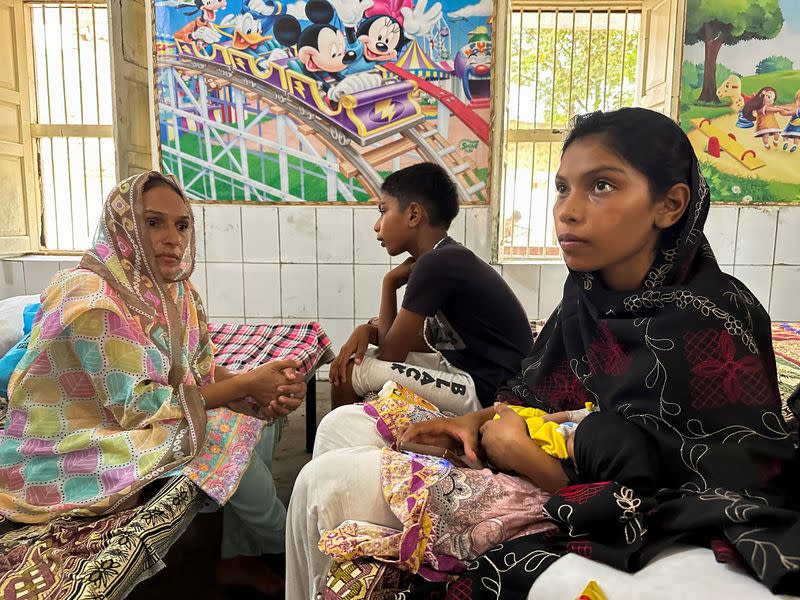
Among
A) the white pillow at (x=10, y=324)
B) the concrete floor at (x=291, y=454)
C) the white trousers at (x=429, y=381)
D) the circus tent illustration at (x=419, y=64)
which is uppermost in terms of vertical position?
the circus tent illustration at (x=419, y=64)

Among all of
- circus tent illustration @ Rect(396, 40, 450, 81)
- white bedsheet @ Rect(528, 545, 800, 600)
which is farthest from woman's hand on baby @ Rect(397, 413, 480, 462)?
circus tent illustration @ Rect(396, 40, 450, 81)

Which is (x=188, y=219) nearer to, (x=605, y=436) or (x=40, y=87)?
(x=605, y=436)

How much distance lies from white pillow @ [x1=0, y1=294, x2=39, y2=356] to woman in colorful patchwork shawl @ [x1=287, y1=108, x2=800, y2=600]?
1.68 metres

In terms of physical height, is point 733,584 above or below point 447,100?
below

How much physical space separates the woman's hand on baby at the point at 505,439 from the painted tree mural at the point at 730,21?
10.3 ft

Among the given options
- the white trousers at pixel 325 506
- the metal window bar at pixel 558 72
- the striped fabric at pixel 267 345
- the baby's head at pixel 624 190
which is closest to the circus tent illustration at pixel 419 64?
the metal window bar at pixel 558 72

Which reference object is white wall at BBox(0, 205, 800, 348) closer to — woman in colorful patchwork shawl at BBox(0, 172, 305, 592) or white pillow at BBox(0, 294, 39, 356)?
white pillow at BBox(0, 294, 39, 356)

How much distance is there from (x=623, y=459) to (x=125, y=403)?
1.09 m

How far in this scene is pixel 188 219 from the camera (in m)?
1.59

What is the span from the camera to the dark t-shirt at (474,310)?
1.72 meters

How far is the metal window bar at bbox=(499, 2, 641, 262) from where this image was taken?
352 centimetres

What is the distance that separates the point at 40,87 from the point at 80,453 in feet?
11.4

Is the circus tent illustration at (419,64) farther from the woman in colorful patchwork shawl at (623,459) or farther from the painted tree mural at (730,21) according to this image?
the woman in colorful patchwork shawl at (623,459)

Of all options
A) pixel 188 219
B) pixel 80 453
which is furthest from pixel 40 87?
pixel 80 453
